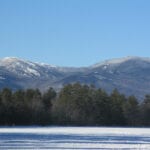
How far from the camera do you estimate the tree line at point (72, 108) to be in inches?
4360

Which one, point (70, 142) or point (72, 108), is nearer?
point (70, 142)

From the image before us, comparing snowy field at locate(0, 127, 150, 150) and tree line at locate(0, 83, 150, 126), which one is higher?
tree line at locate(0, 83, 150, 126)

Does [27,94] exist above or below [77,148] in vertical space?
above

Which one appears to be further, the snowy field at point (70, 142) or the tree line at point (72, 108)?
the tree line at point (72, 108)

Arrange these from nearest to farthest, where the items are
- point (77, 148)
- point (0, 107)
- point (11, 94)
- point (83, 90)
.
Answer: point (77, 148)
point (0, 107)
point (11, 94)
point (83, 90)

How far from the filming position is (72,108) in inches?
4788

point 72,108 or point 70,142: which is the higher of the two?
point 72,108

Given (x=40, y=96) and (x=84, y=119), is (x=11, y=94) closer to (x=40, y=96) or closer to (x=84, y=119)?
(x=40, y=96)

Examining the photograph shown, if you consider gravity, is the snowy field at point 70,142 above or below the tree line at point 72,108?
below

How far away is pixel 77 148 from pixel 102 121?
84.5 m

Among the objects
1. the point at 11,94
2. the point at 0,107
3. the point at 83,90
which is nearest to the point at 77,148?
the point at 0,107

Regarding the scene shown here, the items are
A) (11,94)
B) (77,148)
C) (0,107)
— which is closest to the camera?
(77,148)

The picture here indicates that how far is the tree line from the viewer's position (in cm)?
11076

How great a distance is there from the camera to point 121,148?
117ft
